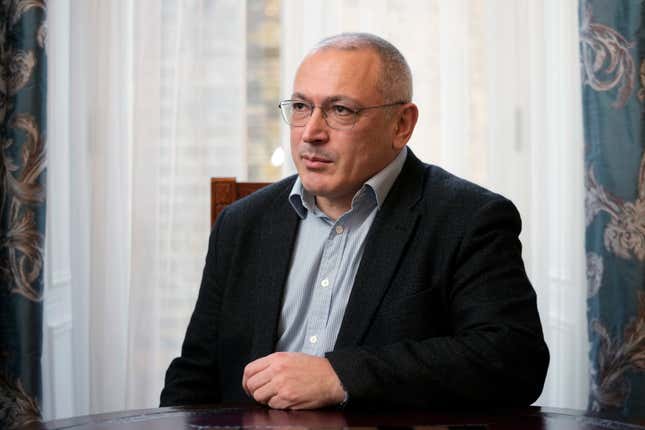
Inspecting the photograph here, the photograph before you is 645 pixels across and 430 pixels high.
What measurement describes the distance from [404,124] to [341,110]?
0.19 meters

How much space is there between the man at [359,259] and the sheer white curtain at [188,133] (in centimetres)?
79

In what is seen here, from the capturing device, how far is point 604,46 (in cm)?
243

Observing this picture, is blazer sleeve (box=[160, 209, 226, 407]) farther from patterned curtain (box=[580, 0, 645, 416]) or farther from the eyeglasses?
patterned curtain (box=[580, 0, 645, 416])

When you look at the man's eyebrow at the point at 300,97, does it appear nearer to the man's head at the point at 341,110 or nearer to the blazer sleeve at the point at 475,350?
the man's head at the point at 341,110

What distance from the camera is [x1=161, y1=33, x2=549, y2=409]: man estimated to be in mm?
1655

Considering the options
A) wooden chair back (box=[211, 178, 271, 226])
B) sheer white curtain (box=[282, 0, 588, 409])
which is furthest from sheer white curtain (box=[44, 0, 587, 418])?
wooden chair back (box=[211, 178, 271, 226])

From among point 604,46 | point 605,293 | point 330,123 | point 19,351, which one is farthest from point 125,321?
point 604,46

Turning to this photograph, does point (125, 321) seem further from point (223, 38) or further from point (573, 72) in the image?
point (573, 72)

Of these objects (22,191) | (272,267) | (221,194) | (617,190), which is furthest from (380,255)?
(22,191)

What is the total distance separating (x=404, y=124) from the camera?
6.46 ft

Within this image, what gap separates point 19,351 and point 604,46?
202 centimetres

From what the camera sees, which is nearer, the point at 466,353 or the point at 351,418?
the point at 351,418

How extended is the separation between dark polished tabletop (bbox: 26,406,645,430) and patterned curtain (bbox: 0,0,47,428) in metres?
1.33

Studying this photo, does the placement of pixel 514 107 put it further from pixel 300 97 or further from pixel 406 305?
pixel 406 305
